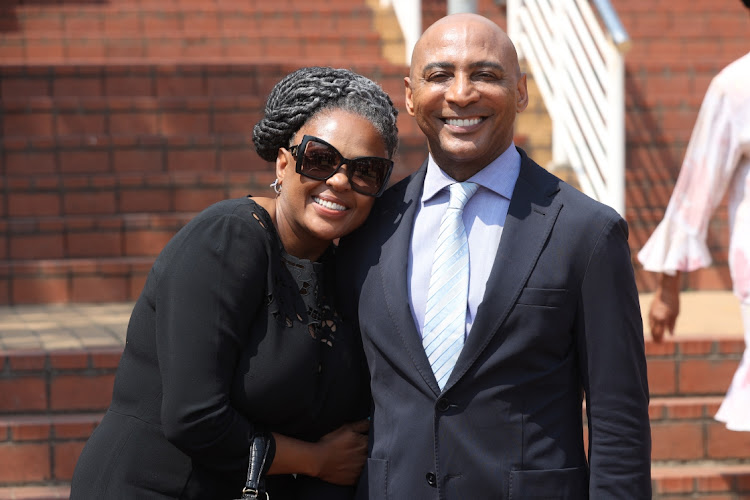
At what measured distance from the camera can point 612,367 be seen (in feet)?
7.47

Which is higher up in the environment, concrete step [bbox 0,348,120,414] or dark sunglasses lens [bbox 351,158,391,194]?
dark sunglasses lens [bbox 351,158,391,194]

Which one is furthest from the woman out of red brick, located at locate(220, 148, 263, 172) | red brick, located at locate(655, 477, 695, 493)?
red brick, located at locate(220, 148, 263, 172)

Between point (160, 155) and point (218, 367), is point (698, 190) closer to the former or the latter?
point (218, 367)

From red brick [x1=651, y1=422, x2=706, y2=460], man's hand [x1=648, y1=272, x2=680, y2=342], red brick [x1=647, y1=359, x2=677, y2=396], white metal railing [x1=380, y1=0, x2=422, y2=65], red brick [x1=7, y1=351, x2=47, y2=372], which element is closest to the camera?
man's hand [x1=648, y1=272, x2=680, y2=342]

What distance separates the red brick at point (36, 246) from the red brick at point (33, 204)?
250mm

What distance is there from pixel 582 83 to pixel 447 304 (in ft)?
13.2

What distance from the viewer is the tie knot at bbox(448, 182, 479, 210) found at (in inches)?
95.7

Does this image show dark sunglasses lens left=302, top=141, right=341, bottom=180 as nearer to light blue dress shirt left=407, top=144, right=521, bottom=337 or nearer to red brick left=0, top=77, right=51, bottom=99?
light blue dress shirt left=407, top=144, right=521, bottom=337

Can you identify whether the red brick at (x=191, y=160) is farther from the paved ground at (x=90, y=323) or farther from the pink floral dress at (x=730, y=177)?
the pink floral dress at (x=730, y=177)

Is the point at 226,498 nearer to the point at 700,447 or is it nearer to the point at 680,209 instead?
the point at 680,209

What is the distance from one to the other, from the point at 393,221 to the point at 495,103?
376 millimetres

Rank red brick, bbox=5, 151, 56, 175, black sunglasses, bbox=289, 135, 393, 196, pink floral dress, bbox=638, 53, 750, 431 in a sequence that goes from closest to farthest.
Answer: black sunglasses, bbox=289, 135, 393, 196 → pink floral dress, bbox=638, 53, 750, 431 → red brick, bbox=5, 151, 56, 175

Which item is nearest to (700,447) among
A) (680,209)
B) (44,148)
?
(680,209)

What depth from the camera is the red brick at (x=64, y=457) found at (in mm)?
4465
